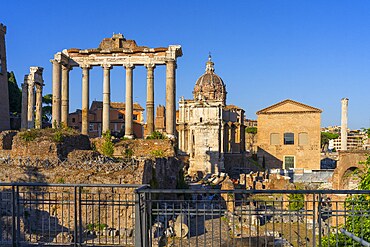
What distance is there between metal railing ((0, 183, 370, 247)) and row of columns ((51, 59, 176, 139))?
821cm

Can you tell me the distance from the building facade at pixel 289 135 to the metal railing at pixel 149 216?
1328 inches

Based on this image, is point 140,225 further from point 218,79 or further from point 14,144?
point 218,79

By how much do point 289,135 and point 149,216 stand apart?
155ft

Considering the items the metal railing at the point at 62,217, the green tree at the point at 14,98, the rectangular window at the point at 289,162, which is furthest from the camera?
the rectangular window at the point at 289,162

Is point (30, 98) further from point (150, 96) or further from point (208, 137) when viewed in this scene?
point (208, 137)

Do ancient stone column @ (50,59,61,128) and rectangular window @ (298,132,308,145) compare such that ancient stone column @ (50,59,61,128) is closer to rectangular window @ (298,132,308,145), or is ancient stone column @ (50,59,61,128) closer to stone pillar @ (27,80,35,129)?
stone pillar @ (27,80,35,129)

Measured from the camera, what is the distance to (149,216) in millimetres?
6363

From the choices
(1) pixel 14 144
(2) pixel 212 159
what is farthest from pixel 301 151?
(1) pixel 14 144

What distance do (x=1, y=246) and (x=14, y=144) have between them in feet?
31.1

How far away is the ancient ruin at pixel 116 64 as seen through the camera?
952 inches

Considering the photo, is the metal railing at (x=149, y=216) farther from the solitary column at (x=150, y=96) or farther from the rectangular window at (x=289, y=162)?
the rectangular window at (x=289, y=162)

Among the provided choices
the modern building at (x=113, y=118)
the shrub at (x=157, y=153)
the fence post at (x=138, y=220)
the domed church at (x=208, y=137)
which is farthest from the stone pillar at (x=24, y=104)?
the modern building at (x=113, y=118)

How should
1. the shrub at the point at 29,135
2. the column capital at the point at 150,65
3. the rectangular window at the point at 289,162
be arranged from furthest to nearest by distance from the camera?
the rectangular window at the point at 289,162, the column capital at the point at 150,65, the shrub at the point at 29,135

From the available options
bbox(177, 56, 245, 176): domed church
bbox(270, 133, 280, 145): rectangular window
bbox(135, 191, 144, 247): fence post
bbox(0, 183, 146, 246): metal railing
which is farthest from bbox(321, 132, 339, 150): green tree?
bbox(135, 191, 144, 247): fence post
